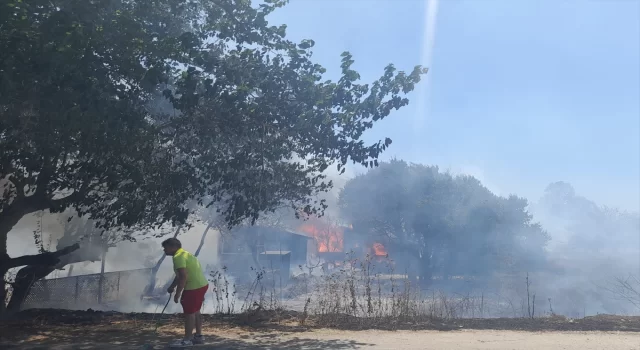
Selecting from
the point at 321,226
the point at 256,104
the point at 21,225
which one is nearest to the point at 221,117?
the point at 256,104

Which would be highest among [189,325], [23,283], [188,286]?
[188,286]

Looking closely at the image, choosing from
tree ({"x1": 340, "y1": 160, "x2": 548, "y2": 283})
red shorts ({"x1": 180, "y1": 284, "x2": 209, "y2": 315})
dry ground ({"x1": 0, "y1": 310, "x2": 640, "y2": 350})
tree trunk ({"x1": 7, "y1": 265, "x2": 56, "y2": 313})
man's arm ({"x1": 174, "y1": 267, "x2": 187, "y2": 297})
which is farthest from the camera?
tree ({"x1": 340, "y1": 160, "x2": 548, "y2": 283})

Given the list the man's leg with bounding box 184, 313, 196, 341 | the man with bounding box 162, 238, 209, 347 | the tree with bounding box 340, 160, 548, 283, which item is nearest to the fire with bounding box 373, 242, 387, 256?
the tree with bounding box 340, 160, 548, 283

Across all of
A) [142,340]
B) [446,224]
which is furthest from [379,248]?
[142,340]

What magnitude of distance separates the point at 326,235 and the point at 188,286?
52595 millimetres

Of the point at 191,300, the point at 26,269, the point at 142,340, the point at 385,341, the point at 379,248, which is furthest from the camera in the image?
the point at 379,248

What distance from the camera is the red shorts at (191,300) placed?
696 centimetres

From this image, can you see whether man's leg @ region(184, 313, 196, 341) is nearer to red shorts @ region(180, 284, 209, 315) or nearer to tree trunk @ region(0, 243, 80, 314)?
red shorts @ region(180, 284, 209, 315)

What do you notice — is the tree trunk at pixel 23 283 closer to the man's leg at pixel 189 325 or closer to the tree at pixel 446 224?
the man's leg at pixel 189 325

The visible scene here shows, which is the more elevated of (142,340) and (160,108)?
(160,108)

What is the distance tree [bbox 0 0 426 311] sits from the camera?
694 centimetres

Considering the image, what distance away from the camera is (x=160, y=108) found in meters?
10.2

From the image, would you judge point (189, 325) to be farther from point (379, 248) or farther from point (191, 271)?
point (379, 248)

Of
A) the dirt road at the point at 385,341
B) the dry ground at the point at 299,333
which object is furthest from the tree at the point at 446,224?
the dirt road at the point at 385,341
